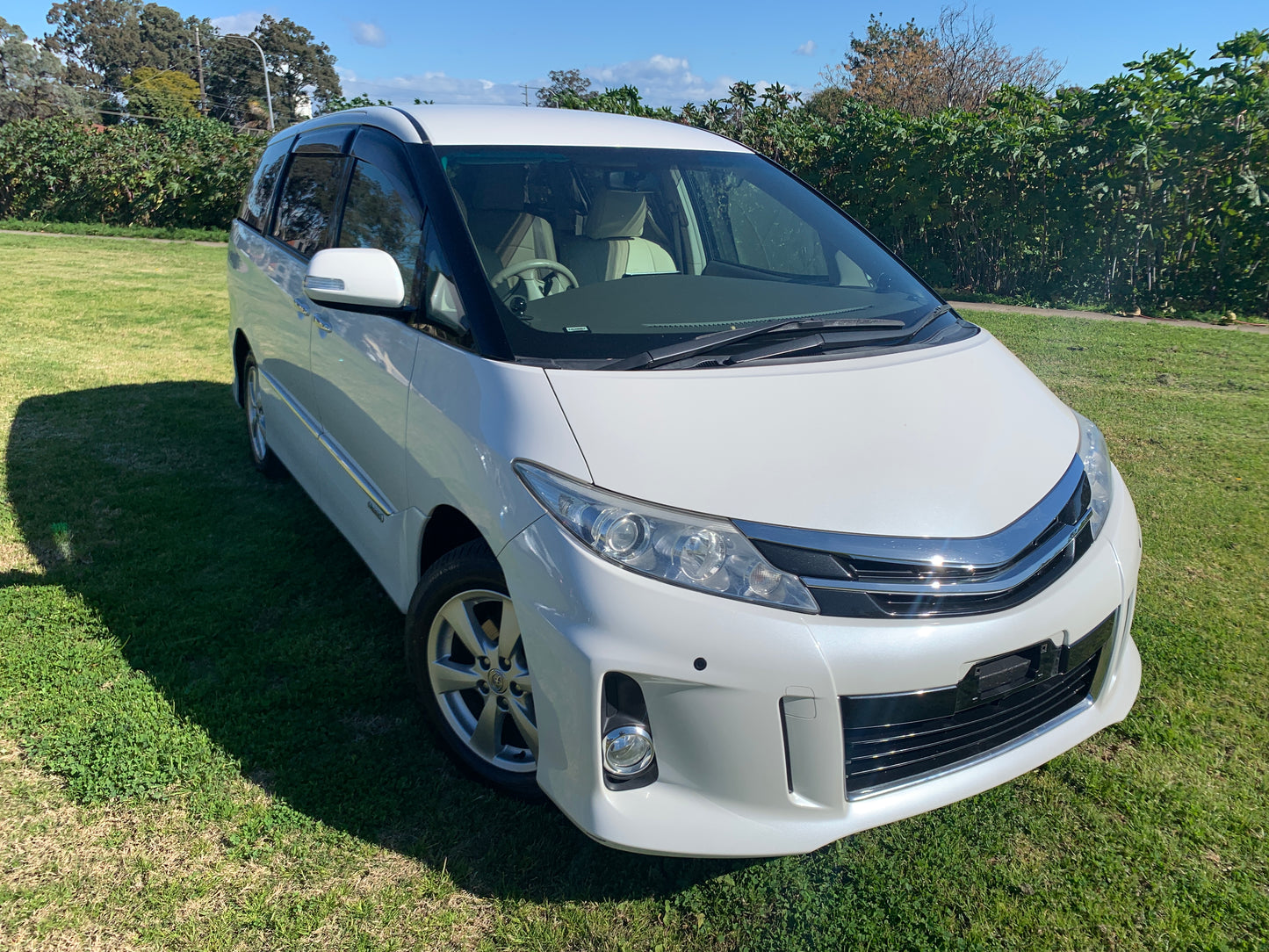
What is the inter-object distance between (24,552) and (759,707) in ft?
11.8

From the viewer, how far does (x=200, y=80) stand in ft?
287

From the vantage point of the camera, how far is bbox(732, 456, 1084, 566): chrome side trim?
6.58 ft

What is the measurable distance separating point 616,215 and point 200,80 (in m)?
100

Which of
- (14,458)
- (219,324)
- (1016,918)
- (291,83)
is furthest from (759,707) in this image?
(291,83)

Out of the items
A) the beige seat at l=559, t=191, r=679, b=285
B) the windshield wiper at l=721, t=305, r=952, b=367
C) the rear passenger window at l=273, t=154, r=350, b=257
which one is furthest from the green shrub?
Answer: the windshield wiper at l=721, t=305, r=952, b=367

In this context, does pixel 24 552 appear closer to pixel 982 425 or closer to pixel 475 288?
pixel 475 288

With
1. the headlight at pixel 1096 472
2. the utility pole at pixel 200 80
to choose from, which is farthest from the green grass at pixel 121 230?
the utility pole at pixel 200 80

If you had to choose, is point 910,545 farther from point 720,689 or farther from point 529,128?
point 529,128

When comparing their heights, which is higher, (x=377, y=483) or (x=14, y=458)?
(x=377, y=483)

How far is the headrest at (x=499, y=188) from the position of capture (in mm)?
2887

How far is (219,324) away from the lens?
9.44 metres

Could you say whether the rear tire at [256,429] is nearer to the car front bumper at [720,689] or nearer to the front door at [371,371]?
the front door at [371,371]

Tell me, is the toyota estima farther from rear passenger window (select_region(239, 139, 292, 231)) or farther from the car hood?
rear passenger window (select_region(239, 139, 292, 231))

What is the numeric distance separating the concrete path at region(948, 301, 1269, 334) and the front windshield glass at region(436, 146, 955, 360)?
727 centimetres
